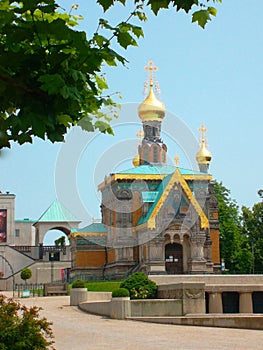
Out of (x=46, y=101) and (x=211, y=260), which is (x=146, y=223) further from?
(x=46, y=101)

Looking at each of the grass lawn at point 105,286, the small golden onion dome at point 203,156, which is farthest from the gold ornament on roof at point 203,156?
the grass lawn at point 105,286

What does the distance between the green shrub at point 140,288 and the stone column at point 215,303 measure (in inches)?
89.8

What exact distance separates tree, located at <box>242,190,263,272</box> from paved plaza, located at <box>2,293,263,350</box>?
40635 millimetres

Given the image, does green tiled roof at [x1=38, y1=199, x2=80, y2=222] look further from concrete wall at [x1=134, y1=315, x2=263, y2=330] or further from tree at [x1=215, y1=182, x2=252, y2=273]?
concrete wall at [x1=134, y1=315, x2=263, y2=330]

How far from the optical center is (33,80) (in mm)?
5312

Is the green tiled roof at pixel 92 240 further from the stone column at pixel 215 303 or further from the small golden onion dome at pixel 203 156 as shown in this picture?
the stone column at pixel 215 303

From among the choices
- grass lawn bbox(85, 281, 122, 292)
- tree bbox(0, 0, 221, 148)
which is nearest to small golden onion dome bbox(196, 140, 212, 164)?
grass lawn bbox(85, 281, 122, 292)

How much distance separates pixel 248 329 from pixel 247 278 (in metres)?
16.2

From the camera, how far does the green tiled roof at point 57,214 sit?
2697 inches

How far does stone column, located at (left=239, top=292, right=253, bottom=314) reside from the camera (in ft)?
83.7

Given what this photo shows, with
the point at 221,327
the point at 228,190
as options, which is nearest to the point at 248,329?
the point at 221,327

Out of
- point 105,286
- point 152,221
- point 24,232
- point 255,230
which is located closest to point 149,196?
point 152,221

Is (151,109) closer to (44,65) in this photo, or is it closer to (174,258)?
(174,258)

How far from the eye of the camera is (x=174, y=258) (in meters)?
48.3
